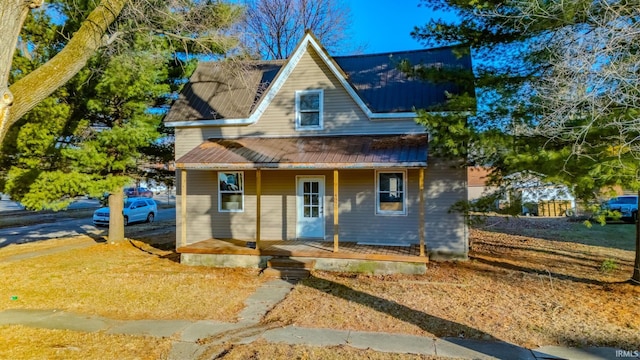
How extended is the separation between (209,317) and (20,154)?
8806mm

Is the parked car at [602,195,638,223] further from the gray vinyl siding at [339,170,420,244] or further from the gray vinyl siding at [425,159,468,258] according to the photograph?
the gray vinyl siding at [339,170,420,244]

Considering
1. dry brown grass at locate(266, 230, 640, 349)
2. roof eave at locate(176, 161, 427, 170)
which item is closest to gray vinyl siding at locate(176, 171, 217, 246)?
roof eave at locate(176, 161, 427, 170)

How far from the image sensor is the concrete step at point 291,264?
1004 cm

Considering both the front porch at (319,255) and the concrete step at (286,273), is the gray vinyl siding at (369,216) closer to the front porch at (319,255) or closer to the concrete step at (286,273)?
the front porch at (319,255)

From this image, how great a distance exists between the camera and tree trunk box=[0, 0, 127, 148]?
16.3ft

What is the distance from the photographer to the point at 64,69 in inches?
240

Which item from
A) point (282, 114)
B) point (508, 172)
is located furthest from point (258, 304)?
point (282, 114)

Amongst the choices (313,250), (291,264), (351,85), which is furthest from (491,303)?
(351,85)

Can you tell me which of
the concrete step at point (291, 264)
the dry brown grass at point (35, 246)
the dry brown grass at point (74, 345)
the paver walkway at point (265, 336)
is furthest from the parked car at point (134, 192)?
the dry brown grass at point (74, 345)

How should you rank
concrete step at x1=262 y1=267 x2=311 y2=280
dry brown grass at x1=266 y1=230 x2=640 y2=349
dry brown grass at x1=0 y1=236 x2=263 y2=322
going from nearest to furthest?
dry brown grass at x1=266 y1=230 x2=640 y2=349, dry brown grass at x1=0 y1=236 x2=263 y2=322, concrete step at x1=262 y1=267 x2=311 y2=280

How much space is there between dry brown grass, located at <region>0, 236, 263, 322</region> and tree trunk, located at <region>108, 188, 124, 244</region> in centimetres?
223

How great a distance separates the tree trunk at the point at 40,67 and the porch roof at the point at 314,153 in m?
4.43

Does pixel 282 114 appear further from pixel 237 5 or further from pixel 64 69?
pixel 64 69

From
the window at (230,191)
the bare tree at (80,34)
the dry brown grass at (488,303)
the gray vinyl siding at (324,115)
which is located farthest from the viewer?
the window at (230,191)
